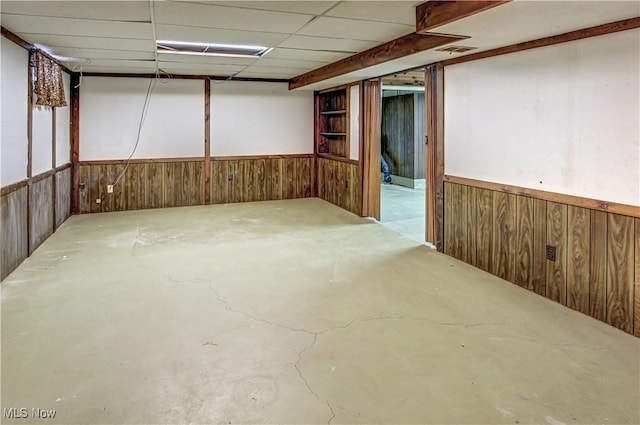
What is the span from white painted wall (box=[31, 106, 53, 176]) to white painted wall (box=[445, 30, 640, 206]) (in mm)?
4447

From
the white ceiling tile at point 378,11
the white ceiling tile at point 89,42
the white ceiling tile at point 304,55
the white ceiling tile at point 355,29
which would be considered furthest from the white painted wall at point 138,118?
the white ceiling tile at point 378,11

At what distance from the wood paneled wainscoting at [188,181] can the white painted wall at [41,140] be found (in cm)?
150

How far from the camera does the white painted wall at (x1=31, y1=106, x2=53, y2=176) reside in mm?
4857

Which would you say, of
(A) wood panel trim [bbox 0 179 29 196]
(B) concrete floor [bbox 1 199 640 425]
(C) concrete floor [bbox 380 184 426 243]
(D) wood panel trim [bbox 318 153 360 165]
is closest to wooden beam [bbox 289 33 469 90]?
(D) wood panel trim [bbox 318 153 360 165]

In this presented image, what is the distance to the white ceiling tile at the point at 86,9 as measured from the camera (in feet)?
10.2

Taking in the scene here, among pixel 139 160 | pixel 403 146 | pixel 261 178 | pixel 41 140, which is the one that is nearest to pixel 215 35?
pixel 41 140

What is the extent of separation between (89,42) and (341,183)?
13.7 feet

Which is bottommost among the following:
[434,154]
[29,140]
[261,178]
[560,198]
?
[560,198]

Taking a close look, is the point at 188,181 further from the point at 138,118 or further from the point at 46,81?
the point at 46,81

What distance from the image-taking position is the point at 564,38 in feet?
10.8

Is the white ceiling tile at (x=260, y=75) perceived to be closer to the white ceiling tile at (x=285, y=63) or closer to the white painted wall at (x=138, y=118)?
the white painted wall at (x=138, y=118)

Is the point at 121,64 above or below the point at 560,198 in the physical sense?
above

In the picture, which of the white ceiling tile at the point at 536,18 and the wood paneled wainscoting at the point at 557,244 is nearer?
the white ceiling tile at the point at 536,18

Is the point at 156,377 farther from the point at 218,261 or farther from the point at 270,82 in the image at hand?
the point at 270,82
